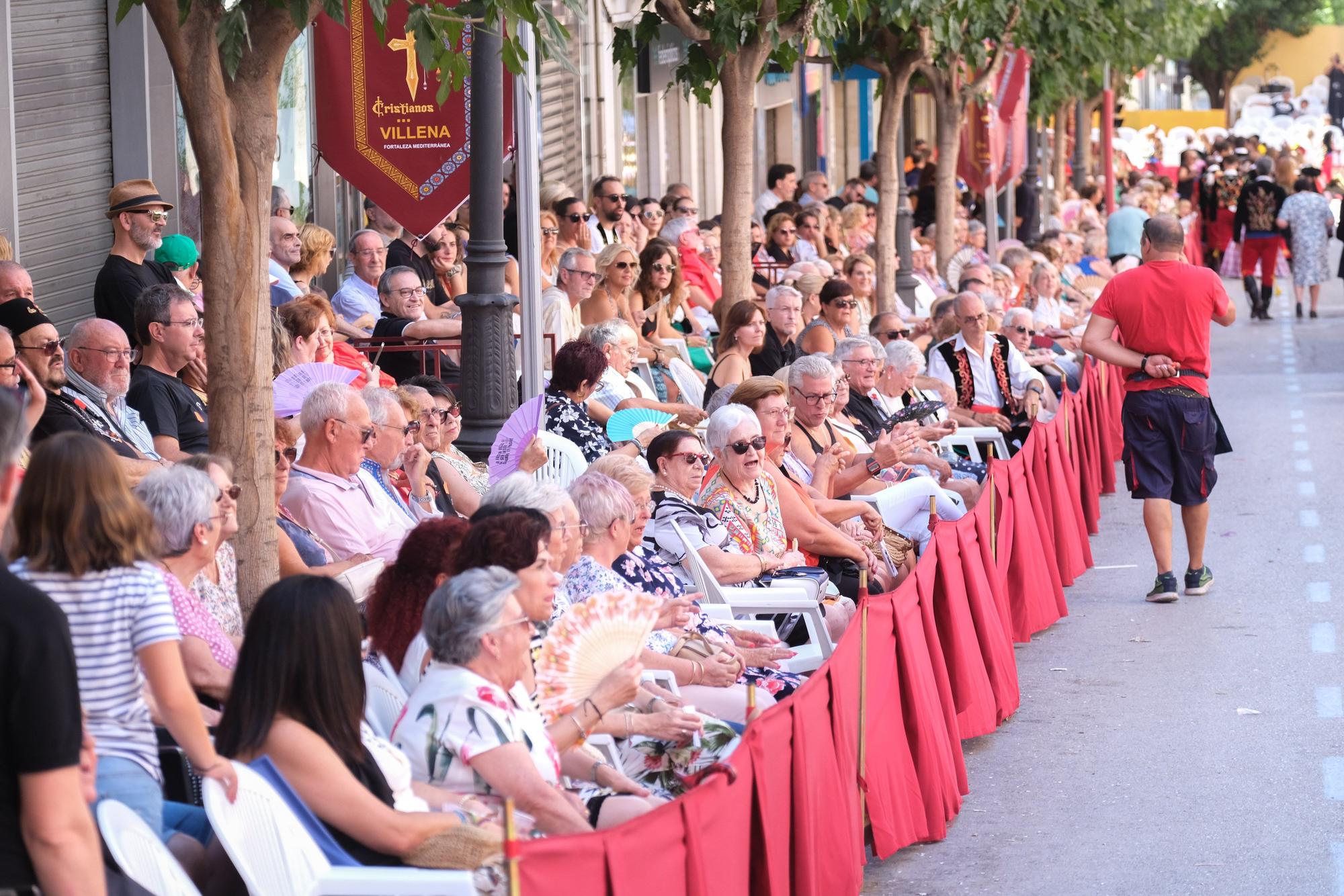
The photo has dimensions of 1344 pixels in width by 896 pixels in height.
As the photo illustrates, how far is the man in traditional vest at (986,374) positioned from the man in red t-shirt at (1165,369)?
88.0 inches

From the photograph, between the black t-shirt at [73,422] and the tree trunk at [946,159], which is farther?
the tree trunk at [946,159]

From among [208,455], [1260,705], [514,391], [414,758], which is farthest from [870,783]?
[514,391]

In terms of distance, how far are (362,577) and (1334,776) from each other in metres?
3.89

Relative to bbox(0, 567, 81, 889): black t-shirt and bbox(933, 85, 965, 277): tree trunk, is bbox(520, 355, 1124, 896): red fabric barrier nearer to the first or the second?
bbox(0, 567, 81, 889): black t-shirt

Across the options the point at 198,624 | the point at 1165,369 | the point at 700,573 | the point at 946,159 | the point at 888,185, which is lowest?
the point at 700,573

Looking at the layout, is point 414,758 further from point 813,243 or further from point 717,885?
point 813,243

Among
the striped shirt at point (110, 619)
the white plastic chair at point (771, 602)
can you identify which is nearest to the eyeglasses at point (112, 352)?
the white plastic chair at point (771, 602)

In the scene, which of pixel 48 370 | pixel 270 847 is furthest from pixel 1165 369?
pixel 270 847

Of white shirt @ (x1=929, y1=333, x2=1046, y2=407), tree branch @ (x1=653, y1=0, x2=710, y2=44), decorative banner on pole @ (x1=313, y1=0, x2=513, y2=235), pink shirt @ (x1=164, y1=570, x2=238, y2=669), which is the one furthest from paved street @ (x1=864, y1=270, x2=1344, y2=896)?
tree branch @ (x1=653, y1=0, x2=710, y2=44)

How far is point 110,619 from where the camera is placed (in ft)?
14.2

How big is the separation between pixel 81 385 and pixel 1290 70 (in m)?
84.7

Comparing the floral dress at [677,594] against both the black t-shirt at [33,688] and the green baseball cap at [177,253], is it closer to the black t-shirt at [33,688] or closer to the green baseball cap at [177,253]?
the black t-shirt at [33,688]

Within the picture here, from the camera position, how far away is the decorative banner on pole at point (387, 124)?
885 cm

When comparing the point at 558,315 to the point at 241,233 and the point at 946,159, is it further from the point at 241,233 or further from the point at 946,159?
the point at 946,159
